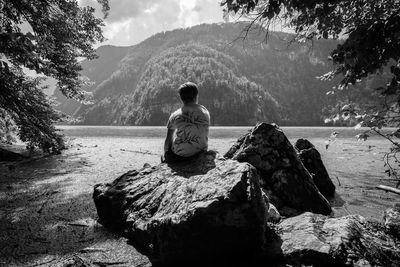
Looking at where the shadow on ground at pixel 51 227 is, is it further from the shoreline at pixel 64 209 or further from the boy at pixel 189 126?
the boy at pixel 189 126

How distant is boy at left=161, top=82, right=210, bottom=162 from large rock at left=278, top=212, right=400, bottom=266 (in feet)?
7.89

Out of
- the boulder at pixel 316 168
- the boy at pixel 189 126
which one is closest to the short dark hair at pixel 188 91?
the boy at pixel 189 126

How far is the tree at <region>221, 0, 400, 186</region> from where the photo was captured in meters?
4.73

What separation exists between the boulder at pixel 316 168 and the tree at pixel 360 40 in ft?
16.5

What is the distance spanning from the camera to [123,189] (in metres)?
6.59

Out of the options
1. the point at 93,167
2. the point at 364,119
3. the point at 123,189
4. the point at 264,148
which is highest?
the point at 364,119

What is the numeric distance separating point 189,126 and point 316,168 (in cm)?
707

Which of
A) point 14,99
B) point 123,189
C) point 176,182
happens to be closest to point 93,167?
point 14,99

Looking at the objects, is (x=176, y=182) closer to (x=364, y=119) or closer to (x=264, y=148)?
(x=364, y=119)

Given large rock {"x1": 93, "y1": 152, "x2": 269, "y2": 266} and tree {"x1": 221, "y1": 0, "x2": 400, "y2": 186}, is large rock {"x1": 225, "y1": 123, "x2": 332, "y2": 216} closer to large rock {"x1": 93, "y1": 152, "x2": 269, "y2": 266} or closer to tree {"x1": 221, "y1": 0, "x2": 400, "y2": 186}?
tree {"x1": 221, "y1": 0, "x2": 400, "y2": 186}

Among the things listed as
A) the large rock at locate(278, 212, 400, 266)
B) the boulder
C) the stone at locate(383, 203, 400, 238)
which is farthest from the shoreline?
the large rock at locate(278, 212, 400, 266)

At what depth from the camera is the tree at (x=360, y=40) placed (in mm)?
4734

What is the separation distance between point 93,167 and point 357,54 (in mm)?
13522

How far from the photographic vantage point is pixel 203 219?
4.21m
